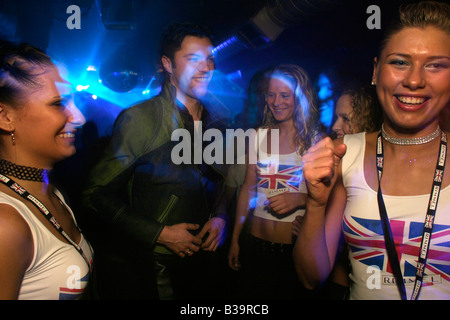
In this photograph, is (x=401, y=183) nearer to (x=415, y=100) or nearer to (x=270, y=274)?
(x=415, y=100)

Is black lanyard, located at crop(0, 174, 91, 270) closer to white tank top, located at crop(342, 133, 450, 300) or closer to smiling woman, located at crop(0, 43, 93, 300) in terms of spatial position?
smiling woman, located at crop(0, 43, 93, 300)

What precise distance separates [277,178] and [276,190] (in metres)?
0.10

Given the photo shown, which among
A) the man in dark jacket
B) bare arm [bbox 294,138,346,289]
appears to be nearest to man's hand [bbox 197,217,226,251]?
the man in dark jacket

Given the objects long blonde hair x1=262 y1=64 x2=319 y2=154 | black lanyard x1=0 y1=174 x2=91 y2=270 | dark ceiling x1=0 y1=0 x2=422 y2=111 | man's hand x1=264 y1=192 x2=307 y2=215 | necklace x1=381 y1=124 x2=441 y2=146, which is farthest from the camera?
dark ceiling x1=0 y1=0 x2=422 y2=111

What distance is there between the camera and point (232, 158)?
2602 millimetres

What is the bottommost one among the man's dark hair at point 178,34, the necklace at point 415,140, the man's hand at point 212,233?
the man's hand at point 212,233

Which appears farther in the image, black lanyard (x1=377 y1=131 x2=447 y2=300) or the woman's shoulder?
black lanyard (x1=377 y1=131 x2=447 y2=300)

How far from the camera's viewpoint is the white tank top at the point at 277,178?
2232 millimetres

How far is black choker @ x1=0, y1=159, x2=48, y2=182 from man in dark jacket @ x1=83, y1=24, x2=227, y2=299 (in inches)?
20.2

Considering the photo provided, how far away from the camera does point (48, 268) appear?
1083 millimetres

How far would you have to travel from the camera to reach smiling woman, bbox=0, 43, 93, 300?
99 cm

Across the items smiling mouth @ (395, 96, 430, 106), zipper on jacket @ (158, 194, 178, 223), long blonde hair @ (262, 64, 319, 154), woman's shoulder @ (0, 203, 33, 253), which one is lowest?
zipper on jacket @ (158, 194, 178, 223)

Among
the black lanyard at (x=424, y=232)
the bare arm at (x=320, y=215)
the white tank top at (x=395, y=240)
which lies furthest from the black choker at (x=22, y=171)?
the black lanyard at (x=424, y=232)

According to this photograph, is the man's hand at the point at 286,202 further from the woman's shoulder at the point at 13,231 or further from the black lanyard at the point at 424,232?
the woman's shoulder at the point at 13,231
